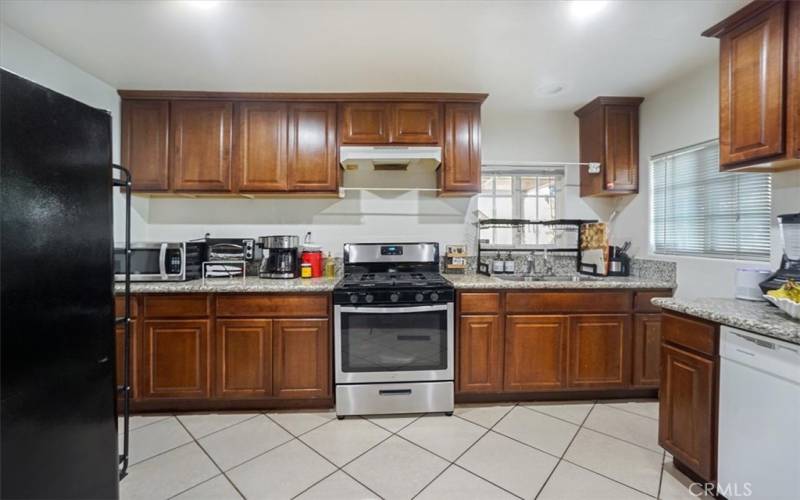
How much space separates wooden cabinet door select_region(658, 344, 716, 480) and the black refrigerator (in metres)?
2.49

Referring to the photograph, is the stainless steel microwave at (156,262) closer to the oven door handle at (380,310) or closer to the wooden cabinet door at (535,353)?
the oven door handle at (380,310)

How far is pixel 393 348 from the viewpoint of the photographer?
7.58 feet

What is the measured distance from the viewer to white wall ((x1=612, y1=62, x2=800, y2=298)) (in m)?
1.86

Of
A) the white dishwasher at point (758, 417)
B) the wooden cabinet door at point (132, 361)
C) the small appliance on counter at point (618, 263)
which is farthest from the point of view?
the small appliance on counter at point (618, 263)

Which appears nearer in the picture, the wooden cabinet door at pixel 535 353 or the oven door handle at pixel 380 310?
the oven door handle at pixel 380 310

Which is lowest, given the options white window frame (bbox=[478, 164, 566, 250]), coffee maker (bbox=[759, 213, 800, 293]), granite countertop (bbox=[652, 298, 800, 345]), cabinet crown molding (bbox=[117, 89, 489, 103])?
granite countertop (bbox=[652, 298, 800, 345])

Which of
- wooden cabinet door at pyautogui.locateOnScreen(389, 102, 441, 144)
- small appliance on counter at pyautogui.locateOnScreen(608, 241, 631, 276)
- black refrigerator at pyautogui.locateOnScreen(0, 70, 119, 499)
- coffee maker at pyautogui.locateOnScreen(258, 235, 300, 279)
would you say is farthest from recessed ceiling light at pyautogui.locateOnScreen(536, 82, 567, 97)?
black refrigerator at pyautogui.locateOnScreen(0, 70, 119, 499)

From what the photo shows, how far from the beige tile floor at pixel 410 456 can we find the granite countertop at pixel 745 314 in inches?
35.0

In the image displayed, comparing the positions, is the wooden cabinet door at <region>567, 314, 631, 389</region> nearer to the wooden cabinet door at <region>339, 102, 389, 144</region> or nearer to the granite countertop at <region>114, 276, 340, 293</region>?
the granite countertop at <region>114, 276, 340, 293</region>

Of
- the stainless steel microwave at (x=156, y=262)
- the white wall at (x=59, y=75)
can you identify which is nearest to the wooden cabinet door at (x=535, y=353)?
the stainless steel microwave at (x=156, y=262)

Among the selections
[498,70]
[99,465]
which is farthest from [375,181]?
[99,465]

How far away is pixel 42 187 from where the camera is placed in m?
0.93
